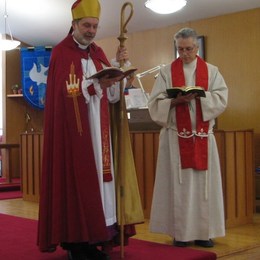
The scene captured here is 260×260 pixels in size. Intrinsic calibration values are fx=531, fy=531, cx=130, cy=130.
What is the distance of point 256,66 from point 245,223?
8.58 feet

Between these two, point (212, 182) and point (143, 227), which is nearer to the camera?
point (212, 182)

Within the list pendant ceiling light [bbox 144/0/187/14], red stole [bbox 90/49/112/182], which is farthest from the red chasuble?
pendant ceiling light [bbox 144/0/187/14]

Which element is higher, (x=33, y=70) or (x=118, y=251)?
(x=33, y=70)

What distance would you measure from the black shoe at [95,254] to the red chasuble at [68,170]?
180mm

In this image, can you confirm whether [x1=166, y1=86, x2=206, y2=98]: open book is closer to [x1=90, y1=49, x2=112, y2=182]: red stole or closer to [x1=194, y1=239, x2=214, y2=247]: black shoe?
[x1=90, y1=49, x2=112, y2=182]: red stole

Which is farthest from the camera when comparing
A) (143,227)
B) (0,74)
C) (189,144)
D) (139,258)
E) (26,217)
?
(0,74)

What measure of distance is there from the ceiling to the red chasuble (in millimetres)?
4504

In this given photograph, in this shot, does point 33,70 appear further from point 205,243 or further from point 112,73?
point 112,73

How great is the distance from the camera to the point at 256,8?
7.12 meters

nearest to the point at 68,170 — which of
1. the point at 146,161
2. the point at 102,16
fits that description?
the point at 146,161

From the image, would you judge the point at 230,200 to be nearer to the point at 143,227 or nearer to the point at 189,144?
the point at 143,227

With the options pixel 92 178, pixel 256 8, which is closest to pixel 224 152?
pixel 92 178

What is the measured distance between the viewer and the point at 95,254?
3217 millimetres

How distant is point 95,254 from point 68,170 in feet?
1.79
